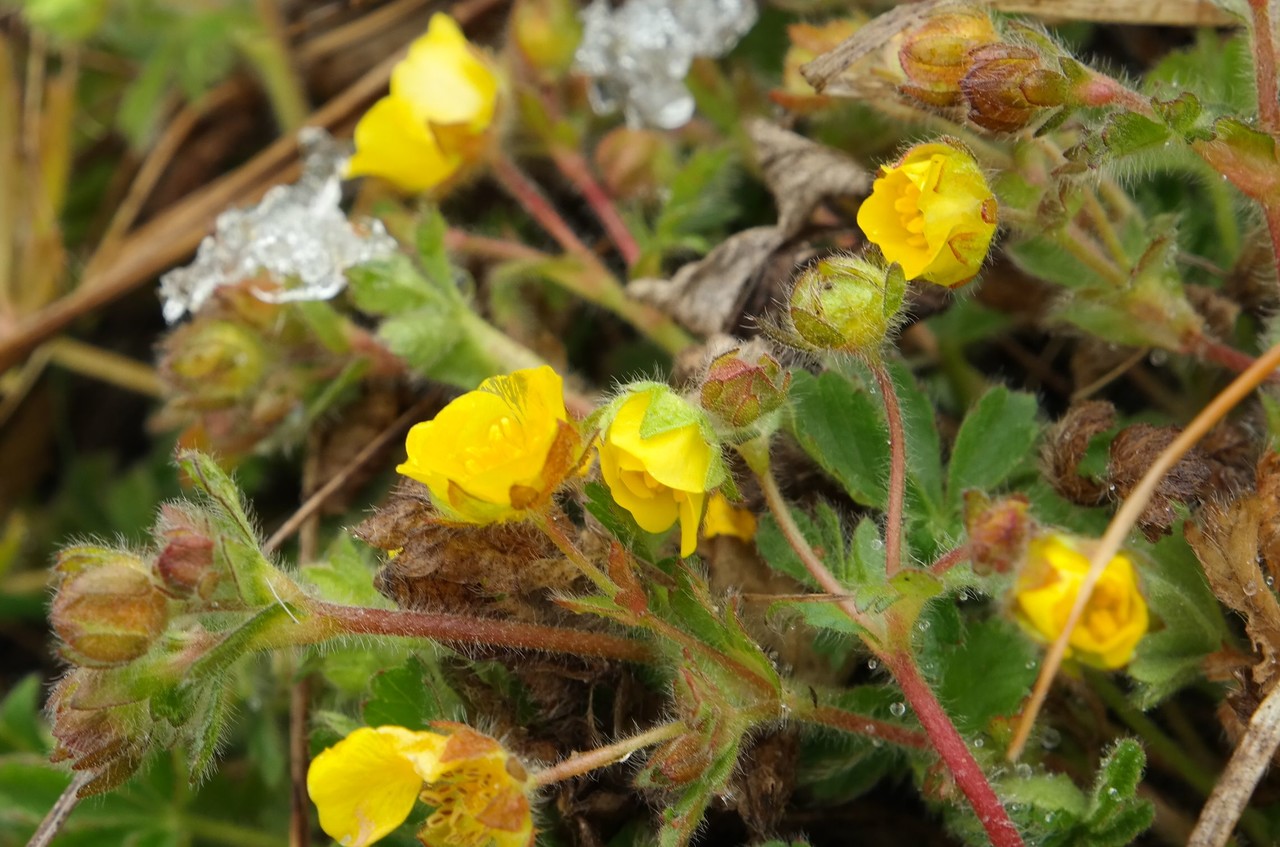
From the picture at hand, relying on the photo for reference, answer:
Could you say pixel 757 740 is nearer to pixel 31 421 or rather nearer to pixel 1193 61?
pixel 1193 61

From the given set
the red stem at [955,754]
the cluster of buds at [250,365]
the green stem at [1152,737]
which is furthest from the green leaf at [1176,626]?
the cluster of buds at [250,365]

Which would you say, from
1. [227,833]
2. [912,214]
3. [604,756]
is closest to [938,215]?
[912,214]

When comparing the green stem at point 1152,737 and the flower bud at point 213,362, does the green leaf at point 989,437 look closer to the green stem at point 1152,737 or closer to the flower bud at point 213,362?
the green stem at point 1152,737

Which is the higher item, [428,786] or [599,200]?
[599,200]

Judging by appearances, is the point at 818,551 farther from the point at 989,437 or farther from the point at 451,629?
the point at 451,629

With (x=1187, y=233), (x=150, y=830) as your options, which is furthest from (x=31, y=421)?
(x=1187, y=233)
